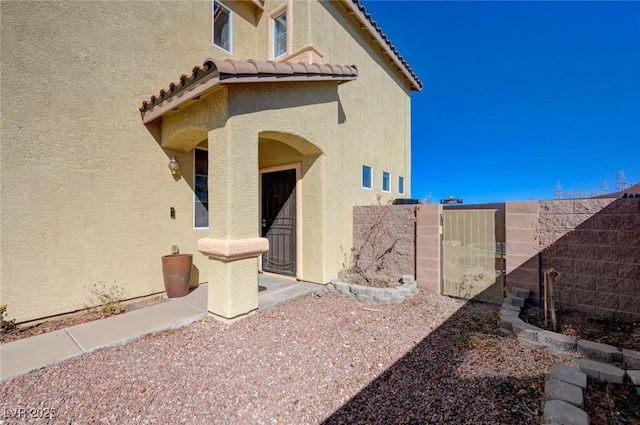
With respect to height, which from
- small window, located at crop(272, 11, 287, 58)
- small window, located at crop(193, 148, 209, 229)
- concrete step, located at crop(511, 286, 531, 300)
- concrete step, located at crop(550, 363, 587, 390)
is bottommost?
concrete step, located at crop(550, 363, 587, 390)

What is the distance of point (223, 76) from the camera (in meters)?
4.09

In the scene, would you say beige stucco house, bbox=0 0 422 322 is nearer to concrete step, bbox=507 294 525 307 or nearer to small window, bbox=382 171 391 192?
small window, bbox=382 171 391 192

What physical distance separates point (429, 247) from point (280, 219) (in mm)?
3869

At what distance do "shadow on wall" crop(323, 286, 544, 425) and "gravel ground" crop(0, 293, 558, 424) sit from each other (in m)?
0.01

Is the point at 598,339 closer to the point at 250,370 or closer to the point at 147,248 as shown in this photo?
the point at 250,370

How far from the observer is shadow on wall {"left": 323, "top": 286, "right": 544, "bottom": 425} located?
2.51 m

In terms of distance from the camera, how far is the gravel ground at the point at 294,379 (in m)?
2.57

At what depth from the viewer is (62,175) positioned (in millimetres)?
4629

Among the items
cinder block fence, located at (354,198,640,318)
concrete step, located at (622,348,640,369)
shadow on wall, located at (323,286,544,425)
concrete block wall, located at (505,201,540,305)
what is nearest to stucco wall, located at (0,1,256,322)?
shadow on wall, located at (323,286,544,425)

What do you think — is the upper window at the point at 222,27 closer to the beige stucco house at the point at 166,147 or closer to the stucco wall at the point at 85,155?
the beige stucco house at the point at 166,147

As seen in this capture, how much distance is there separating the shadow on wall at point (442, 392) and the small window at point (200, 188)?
5.30 metres

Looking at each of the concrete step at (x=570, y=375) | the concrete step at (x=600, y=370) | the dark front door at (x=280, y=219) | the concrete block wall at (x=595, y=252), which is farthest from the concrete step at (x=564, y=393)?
the dark front door at (x=280, y=219)

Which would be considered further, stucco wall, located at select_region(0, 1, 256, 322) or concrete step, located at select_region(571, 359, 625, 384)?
stucco wall, located at select_region(0, 1, 256, 322)

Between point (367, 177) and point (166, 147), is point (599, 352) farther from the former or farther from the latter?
point (166, 147)
